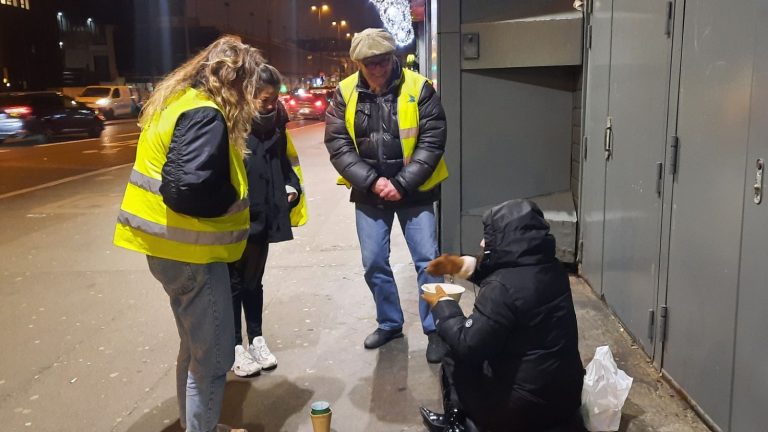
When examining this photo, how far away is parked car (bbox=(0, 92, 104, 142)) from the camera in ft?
67.4

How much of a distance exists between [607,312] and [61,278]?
4782 mm

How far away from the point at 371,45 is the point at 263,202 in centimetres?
110

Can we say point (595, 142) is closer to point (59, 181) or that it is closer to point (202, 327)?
point (202, 327)

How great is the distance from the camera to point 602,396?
3094 millimetres

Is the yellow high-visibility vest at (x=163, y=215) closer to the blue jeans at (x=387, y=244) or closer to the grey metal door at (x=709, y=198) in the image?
the blue jeans at (x=387, y=244)

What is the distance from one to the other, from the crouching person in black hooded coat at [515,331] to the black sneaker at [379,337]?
4.89ft

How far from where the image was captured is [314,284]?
5895 millimetres

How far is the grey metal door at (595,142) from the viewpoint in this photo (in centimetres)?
486

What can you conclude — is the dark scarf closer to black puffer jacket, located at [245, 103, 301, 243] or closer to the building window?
black puffer jacket, located at [245, 103, 301, 243]

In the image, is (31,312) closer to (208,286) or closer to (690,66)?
(208,286)

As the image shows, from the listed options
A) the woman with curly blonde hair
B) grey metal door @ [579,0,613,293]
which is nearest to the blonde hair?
the woman with curly blonde hair

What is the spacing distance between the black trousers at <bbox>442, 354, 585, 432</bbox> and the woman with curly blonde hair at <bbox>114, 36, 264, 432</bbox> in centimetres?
104

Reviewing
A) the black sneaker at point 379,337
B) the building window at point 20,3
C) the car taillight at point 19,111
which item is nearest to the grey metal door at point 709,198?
the black sneaker at point 379,337

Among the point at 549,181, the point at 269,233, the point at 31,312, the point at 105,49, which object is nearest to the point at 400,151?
the point at 269,233
